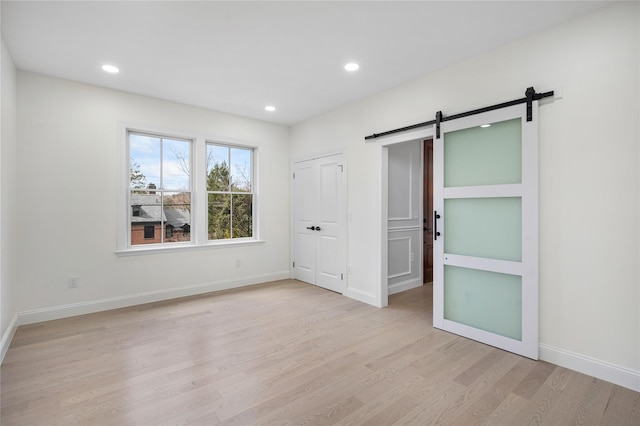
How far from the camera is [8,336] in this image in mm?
2943

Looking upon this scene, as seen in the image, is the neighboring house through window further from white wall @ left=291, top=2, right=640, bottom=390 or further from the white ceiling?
white wall @ left=291, top=2, right=640, bottom=390

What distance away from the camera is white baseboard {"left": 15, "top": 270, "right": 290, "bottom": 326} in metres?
3.47

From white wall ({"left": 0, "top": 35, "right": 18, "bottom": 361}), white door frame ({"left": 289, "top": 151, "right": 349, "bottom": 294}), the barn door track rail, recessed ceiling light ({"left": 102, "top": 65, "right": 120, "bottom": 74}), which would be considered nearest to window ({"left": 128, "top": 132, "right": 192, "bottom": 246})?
recessed ceiling light ({"left": 102, "top": 65, "right": 120, "bottom": 74})

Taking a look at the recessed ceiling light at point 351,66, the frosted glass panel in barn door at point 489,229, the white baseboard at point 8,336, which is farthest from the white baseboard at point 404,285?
the white baseboard at point 8,336

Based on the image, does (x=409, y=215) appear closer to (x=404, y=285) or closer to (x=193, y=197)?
(x=404, y=285)

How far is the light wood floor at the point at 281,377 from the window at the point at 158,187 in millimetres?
1283

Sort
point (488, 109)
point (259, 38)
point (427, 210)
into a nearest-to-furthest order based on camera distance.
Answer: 1. point (259, 38)
2. point (488, 109)
3. point (427, 210)

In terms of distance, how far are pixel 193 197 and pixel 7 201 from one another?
6.59 ft

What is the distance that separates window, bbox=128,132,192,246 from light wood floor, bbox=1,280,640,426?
4.21 ft

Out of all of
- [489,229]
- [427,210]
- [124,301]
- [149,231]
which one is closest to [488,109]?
[489,229]

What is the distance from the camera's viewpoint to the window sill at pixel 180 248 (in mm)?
4059

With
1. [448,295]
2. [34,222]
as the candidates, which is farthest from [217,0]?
[448,295]

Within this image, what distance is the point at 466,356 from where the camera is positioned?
8.84 ft

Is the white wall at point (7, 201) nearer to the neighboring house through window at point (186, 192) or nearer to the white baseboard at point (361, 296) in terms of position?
the neighboring house through window at point (186, 192)
